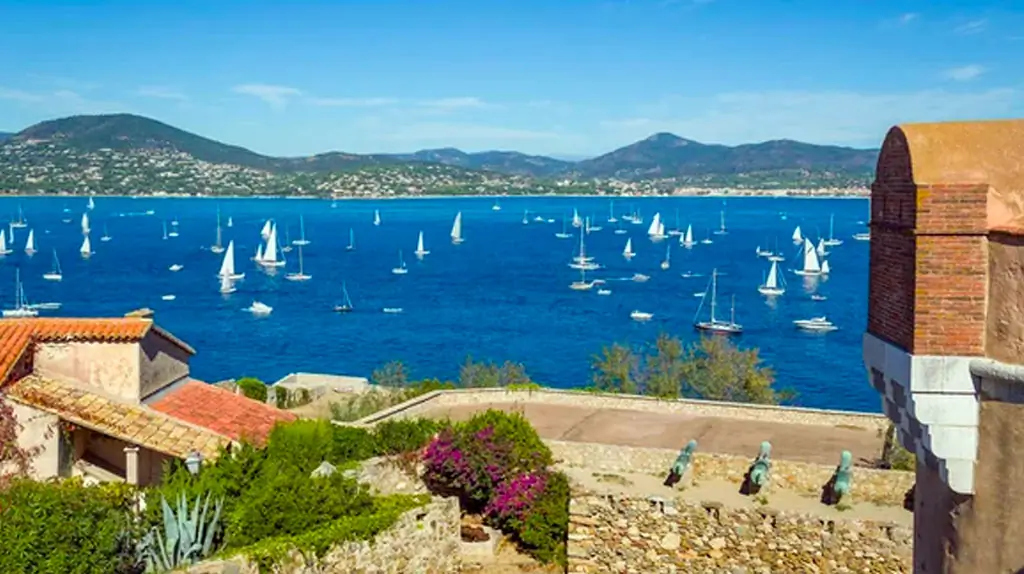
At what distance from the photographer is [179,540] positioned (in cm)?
1238

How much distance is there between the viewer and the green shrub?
43.4 feet

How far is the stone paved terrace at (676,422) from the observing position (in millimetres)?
21812

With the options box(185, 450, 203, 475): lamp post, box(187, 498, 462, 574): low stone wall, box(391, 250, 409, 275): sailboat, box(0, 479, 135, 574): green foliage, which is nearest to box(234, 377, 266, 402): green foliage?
box(187, 498, 462, 574): low stone wall

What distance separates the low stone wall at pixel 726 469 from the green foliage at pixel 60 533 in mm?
9391

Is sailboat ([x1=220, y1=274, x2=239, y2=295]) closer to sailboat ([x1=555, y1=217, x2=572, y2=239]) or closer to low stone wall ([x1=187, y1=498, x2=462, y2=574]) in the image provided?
sailboat ([x1=555, y1=217, x2=572, y2=239])

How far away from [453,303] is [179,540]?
7470 cm

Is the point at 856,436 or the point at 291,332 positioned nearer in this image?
the point at 856,436

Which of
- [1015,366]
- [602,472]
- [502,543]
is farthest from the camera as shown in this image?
[602,472]

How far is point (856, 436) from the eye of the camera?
2261 centimetres

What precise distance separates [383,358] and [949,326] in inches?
2404

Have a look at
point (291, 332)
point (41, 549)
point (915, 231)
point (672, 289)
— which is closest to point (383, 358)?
point (291, 332)

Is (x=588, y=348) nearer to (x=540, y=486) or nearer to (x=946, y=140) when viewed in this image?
(x=540, y=486)

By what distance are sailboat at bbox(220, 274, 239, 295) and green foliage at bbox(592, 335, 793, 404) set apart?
59.9 metres

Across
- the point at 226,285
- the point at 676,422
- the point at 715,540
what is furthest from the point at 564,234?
the point at 715,540
